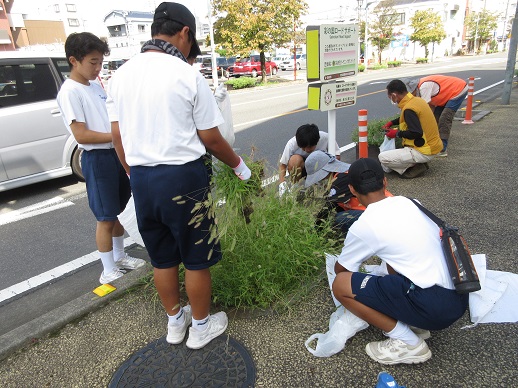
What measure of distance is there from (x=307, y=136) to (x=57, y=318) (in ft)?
8.48

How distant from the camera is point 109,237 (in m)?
2.93

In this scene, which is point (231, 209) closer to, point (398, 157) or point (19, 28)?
point (398, 157)

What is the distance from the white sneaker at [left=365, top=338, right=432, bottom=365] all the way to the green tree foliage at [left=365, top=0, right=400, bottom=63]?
42.1 metres

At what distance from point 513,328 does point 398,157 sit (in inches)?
114

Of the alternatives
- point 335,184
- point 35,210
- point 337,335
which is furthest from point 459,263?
point 35,210

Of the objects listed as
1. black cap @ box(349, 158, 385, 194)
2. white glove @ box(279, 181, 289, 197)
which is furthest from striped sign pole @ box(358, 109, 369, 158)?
black cap @ box(349, 158, 385, 194)

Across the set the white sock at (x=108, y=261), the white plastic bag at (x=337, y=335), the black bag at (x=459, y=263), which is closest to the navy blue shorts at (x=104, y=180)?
the white sock at (x=108, y=261)

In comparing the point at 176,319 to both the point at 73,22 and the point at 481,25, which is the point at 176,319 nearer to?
the point at 73,22

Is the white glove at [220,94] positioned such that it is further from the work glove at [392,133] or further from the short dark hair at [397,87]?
the work glove at [392,133]

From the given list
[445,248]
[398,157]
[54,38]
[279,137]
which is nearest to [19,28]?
[54,38]

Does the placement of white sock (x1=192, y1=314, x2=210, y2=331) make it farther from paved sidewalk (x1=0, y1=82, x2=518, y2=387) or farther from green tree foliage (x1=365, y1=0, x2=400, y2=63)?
green tree foliage (x1=365, y1=0, x2=400, y2=63)

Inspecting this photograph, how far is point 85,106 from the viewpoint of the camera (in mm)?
2721

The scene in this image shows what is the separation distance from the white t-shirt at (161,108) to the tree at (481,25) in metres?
67.9

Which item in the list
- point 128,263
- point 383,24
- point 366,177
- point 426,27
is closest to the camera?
point 366,177
